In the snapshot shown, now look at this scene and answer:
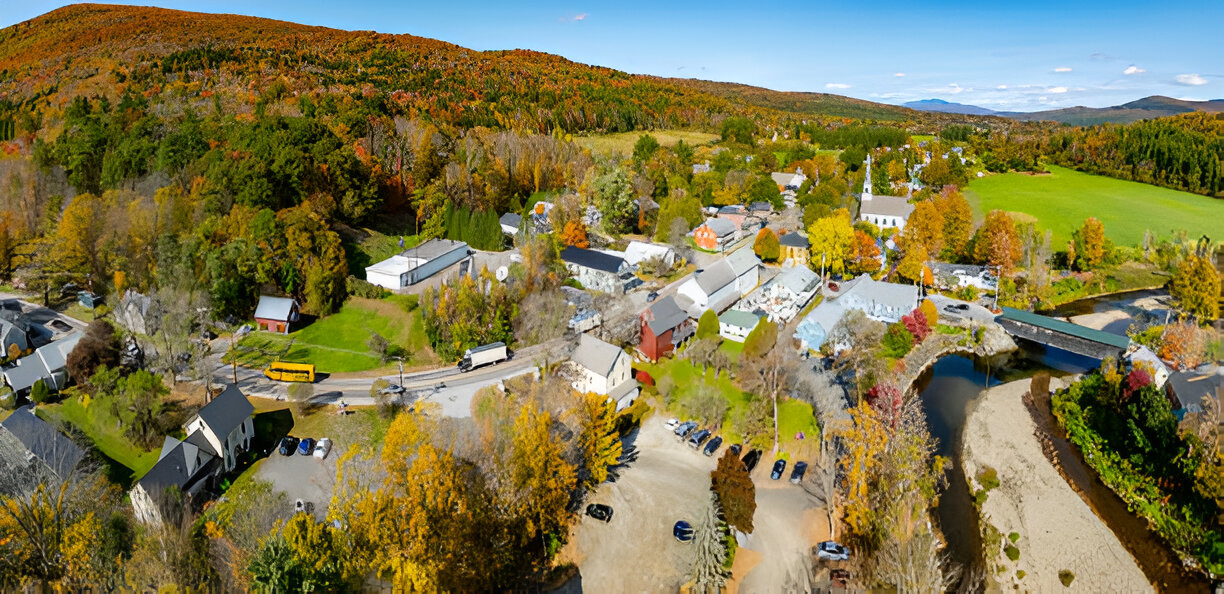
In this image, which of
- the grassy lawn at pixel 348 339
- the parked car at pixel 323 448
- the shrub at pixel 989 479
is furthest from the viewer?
the grassy lawn at pixel 348 339

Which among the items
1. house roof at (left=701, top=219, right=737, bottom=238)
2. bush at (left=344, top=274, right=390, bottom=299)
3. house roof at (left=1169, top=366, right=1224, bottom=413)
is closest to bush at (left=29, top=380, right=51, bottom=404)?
bush at (left=344, top=274, right=390, bottom=299)

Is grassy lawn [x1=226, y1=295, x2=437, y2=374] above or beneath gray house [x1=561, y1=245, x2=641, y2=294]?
beneath

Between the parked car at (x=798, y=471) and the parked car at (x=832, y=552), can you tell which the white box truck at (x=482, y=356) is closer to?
the parked car at (x=798, y=471)

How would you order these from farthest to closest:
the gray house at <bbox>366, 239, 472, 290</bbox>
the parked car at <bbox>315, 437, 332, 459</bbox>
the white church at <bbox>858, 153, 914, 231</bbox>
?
the white church at <bbox>858, 153, 914, 231</bbox>, the gray house at <bbox>366, 239, 472, 290</bbox>, the parked car at <bbox>315, 437, 332, 459</bbox>

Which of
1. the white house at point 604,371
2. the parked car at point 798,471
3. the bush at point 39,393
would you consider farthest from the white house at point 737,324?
the bush at point 39,393

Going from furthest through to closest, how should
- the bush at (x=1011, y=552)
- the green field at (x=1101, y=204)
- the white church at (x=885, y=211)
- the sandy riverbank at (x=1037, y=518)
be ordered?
the green field at (x=1101, y=204) → the white church at (x=885, y=211) → the bush at (x=1011, y=552) → the sandy riverbank at (x=1037, y=518)

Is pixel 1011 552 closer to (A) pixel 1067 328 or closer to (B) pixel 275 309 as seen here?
(A) pixel 1067 328

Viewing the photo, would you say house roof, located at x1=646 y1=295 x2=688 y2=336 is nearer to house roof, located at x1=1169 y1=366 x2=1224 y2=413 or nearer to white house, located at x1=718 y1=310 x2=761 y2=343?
white house, located at x1=718 y1=310 x2=761 y2=343
